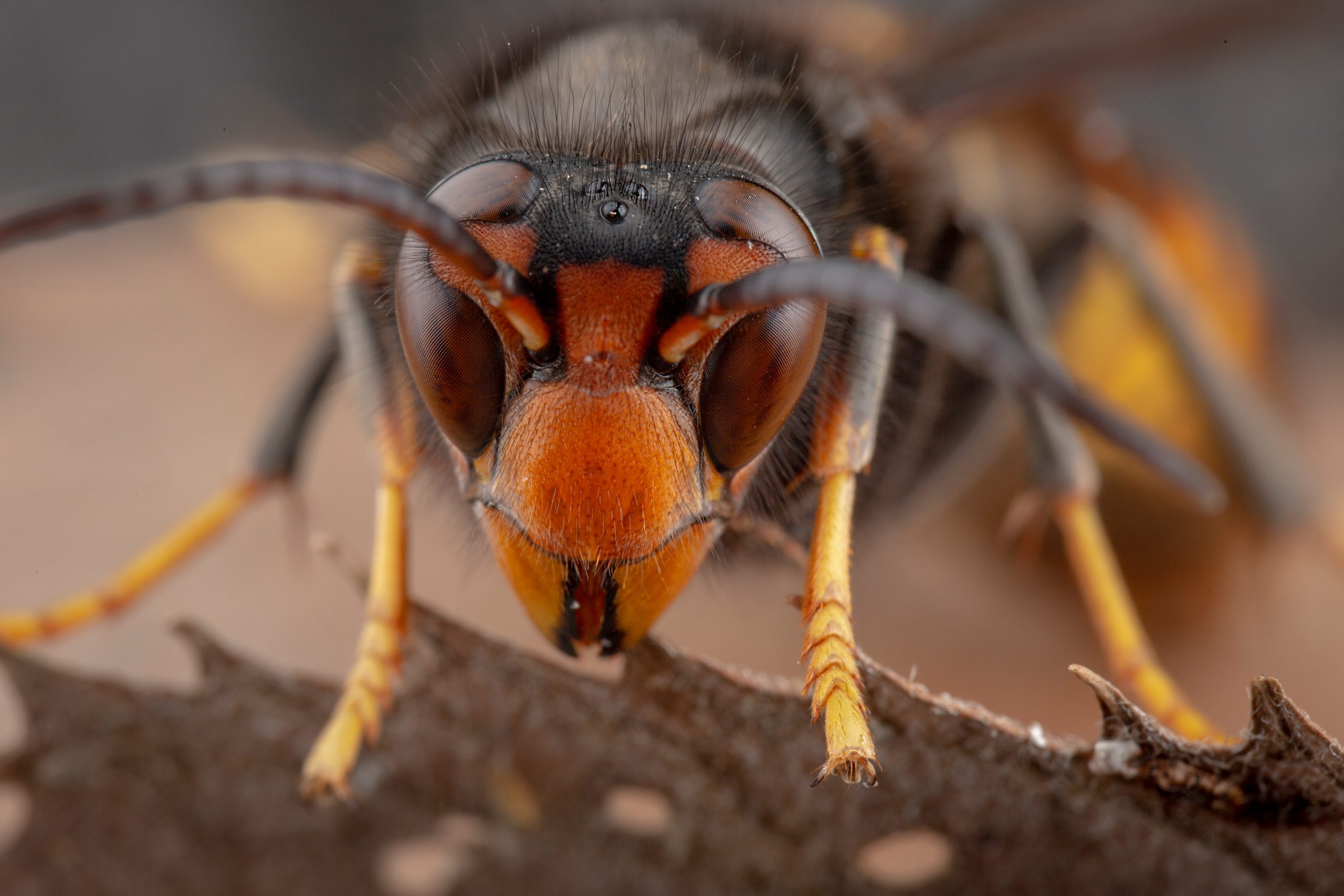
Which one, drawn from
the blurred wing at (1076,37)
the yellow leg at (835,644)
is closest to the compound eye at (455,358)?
the yellow leg at (835,644)

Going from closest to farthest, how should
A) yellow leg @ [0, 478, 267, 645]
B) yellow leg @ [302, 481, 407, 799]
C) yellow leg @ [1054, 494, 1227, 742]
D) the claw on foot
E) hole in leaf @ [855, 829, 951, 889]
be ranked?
the claw on foot < hole in leaf @ [855, 829, 951, 889] < yellow leg @ [302, 481, 407, 799] < yellow leg @ [1054, 494, 1227, 742] < yellow leg @ [0, 478, 267, 645]

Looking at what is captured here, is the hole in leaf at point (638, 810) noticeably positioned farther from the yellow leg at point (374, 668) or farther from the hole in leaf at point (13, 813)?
the hole in leaf at point (13, 813)

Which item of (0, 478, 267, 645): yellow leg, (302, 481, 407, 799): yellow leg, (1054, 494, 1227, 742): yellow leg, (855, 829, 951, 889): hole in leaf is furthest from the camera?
(0, 478, 267, 645): yellow leg

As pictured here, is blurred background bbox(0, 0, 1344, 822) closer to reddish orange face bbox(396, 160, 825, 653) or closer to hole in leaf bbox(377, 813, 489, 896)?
reddish orange face bbox(396, 160, 825, 653)

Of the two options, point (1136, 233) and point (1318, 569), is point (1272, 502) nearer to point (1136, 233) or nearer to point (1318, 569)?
point (1318, 569)

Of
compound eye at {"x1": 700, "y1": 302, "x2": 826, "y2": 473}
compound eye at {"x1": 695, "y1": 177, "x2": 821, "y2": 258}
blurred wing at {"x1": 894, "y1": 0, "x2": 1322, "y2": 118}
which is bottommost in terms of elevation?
compound eye at {"x1": 700, "y1": 302, "x2": 826, "y2": 473}

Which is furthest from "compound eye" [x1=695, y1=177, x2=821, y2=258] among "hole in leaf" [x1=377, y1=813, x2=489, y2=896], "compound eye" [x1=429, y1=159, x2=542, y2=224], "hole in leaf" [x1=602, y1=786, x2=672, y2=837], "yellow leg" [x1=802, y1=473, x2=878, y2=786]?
"hole in leaf" [x1=377, y1=813, x2=489, y2=896]
